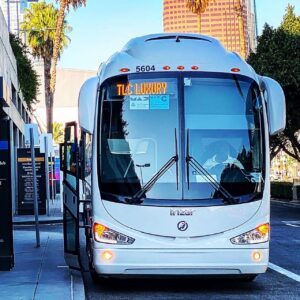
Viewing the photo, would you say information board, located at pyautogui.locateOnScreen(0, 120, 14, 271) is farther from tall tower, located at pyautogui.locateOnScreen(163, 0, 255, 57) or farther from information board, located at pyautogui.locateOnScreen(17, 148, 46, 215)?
tall tower, located at pyautogui.locateOnScreen(163, 0, 255, 57)

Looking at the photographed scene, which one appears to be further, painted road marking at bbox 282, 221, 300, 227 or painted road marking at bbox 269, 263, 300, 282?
painted road marking at bbox 282, 221, 300, 227

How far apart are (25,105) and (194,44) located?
37152 millimetres

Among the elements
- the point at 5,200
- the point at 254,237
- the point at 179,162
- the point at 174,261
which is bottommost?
the point at 174,261

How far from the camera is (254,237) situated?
823 cm

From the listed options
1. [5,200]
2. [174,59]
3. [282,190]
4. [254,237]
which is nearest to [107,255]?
[254,237]

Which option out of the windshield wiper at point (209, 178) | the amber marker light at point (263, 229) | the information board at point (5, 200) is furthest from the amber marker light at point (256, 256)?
the information board at point (5, 200)

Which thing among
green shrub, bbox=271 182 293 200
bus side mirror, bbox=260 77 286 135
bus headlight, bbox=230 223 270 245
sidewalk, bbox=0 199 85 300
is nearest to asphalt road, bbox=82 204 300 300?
sidewalk, bbox=0 199 85 300

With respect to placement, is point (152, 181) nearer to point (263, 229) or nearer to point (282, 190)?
point (263, 229)

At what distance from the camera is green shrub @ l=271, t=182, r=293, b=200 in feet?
127

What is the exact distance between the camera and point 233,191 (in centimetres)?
827

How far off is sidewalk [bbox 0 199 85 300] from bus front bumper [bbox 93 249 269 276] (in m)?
0.56

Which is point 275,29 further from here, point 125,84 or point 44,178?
point 125,84

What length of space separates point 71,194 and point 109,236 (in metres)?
1.70

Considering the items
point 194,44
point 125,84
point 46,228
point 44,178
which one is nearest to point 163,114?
point 125,84
